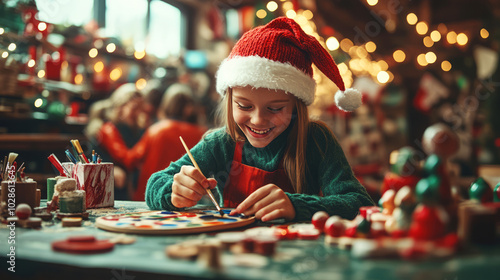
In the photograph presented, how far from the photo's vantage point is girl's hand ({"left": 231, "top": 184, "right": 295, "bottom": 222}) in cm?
100

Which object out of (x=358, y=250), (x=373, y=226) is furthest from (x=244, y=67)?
(x=358, y=250)

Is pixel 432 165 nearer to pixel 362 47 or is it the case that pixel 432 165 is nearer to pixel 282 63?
pixel 282 63

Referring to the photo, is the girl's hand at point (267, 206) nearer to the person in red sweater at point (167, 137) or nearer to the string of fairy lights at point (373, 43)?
the person in red sweater at point (167, 137)

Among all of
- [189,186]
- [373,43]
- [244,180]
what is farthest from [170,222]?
[373,43]

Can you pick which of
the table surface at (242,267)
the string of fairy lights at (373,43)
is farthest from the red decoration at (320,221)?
the string of fairy lights at (373,43)

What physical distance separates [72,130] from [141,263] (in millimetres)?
2990

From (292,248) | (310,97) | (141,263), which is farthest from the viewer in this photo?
(310,97)

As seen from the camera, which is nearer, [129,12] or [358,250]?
[358,250]

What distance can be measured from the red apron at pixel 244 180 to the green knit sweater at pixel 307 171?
2cm

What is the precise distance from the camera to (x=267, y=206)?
101 centimetres

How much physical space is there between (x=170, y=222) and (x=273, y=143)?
1.82 ft

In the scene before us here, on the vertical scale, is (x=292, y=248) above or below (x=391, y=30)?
below

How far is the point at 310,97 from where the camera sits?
1348 mm

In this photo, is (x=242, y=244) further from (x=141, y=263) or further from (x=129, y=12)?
(x=129, y=12)
